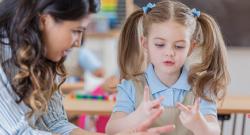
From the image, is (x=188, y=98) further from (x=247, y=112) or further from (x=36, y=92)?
(x=36, y=92)

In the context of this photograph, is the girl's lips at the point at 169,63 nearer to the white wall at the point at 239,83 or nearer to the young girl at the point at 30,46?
the young girl at the point at 30,46

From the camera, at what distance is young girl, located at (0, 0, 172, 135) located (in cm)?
100

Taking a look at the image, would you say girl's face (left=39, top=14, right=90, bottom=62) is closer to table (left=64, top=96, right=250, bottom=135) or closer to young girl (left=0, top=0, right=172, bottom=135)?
young girl (left=0, top=0, right=172, bottom=135)

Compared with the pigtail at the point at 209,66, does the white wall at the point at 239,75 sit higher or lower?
lower

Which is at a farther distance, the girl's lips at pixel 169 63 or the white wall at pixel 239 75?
the white wall at pixel 239 75

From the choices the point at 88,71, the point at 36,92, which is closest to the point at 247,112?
the point at 36,92

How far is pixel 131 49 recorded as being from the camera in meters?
1.38

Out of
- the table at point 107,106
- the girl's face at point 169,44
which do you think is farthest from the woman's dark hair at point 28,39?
the table at point 107,106

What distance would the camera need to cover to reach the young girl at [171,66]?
4.02 ft

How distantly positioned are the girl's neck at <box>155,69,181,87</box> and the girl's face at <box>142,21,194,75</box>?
0.05 m

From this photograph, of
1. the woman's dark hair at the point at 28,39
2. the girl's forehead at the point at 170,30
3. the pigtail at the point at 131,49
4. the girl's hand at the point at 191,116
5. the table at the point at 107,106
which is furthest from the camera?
the table at the point at 107,106

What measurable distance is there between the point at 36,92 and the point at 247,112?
78 centimetres

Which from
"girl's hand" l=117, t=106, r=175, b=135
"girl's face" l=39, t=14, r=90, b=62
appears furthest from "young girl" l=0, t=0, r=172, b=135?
"girl's hand" l=117, t=106, r=175, b=135

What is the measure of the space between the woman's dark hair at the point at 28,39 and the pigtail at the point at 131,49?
301mm
